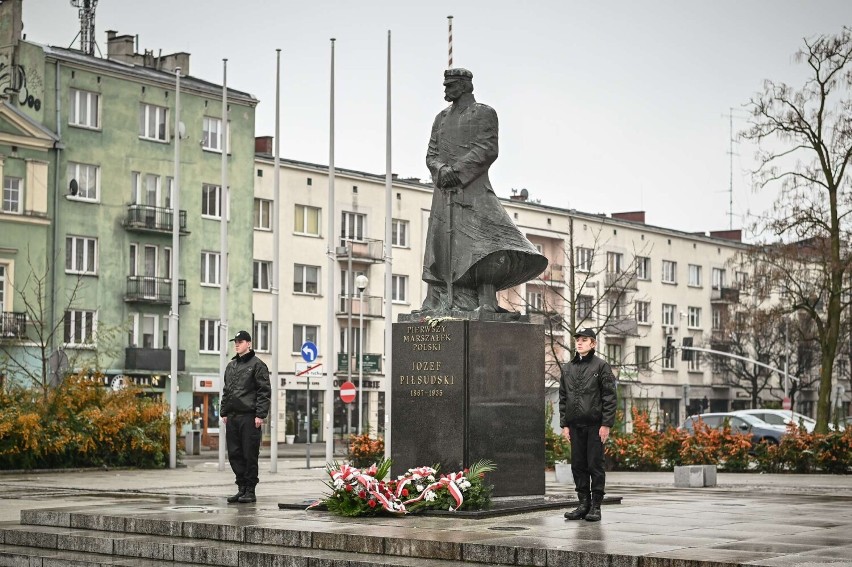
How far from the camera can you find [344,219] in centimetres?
6806

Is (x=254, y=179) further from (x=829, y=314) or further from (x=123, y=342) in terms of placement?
(x=829, y=314)

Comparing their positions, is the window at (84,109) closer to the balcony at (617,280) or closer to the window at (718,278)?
the balcony at (617,280)

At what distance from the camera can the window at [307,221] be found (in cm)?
6606

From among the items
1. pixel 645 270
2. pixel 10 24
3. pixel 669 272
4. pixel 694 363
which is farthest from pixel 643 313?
pixel 10 24

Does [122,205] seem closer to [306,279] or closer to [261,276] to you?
[261,276]

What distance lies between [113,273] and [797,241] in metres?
28.9

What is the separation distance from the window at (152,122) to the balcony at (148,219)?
3.01 metres

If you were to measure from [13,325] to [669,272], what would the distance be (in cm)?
4853

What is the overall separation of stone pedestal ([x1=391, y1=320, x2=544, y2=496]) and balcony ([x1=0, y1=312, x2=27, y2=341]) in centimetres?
3758

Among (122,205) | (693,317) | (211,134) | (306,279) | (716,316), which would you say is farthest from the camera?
(716,316)

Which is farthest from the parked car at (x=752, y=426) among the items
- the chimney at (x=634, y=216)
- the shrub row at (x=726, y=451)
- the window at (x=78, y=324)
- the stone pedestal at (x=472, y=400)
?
the chimney at (x=634, y=216)

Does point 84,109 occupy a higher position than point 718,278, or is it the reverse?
point 84,109

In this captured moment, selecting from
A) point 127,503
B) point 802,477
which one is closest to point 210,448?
point 802,477

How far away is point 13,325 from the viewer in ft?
171
